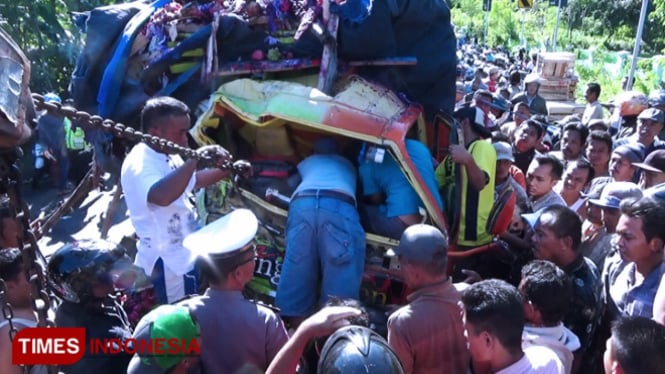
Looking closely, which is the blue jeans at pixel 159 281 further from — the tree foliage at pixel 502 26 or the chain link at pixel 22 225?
the tree foliage at pixel 502 26

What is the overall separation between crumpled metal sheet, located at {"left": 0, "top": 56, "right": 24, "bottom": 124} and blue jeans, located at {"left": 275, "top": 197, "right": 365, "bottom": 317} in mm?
2232

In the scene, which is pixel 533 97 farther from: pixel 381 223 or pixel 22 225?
pixel 22 225

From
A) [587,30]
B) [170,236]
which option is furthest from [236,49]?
[587,30]

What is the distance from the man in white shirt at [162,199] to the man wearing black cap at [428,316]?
1.10 metres

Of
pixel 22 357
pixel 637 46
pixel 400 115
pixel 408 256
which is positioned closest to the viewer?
pixel 22 357

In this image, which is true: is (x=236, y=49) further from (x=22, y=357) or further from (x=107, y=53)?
(x=22, y=357)

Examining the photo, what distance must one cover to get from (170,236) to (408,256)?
1300 mm

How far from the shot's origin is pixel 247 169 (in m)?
3.07

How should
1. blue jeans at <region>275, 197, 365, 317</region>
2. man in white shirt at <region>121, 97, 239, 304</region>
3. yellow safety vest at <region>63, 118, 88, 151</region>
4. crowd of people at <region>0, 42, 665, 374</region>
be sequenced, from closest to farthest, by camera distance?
crowd of people at <region>0, 42, 665, 374</region> → man in white shirt at <region>121, 97, 239, 304</region> → blue jeans at <region>275, 197, 365, 317</region> → yellow safety vest at <region>63, 118, 88, 151</region>

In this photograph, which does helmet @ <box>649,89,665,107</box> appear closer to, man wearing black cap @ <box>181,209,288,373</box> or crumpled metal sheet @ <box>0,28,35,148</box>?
man wearing black cap @ <box>181,209,288,373</box>

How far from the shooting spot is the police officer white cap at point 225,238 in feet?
8.38

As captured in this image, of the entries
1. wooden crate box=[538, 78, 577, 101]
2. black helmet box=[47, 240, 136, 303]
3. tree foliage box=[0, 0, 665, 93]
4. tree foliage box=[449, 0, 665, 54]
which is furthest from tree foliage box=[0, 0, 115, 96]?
tree foliage box=[449, 0, 665, 54]

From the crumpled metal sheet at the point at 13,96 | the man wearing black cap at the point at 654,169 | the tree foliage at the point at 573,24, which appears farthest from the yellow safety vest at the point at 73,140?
the tree foliage at the point at 573,24

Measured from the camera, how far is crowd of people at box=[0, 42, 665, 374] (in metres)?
2.33
